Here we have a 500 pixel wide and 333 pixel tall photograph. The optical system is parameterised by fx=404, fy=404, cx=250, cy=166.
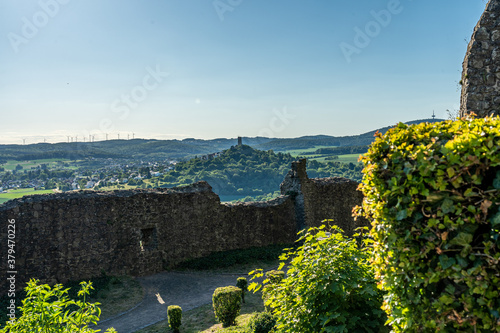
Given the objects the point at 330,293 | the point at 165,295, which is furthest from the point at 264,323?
the point at 165,295

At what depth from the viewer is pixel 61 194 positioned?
13.3m

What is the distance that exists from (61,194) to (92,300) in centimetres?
367

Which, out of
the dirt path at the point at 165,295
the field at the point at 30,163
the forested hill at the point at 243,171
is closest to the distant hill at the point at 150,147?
the field at the point at 30,163

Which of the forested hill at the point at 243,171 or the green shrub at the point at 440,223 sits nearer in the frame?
the green shrub at the point at 440,223

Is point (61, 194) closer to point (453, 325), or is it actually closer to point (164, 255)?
point (164, 255)

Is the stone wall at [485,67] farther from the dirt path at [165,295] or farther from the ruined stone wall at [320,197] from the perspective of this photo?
the ruined stone wall at [320,197]

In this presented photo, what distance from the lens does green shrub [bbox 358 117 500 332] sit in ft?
10.7

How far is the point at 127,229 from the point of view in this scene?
14.3 meters

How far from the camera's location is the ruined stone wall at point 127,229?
12.5 metres

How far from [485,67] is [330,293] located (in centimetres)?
514

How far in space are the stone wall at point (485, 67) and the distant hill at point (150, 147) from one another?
204 feet

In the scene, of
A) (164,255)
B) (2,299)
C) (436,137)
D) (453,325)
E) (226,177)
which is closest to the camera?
(453,325)

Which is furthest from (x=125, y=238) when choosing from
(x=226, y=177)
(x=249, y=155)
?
(x=249, y=155)

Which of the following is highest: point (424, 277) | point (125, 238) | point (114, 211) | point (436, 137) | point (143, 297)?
point (436, 137)
